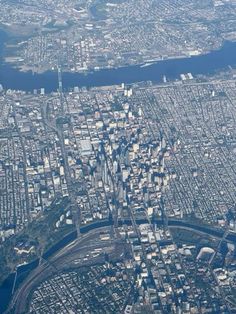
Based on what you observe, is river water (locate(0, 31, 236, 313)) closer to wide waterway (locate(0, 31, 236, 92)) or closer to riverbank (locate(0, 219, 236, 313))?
wide waterway (locate(0, 31, 236, 92))

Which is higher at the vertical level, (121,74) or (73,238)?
(121,74)

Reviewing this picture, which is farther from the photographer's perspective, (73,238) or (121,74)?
(121,74)

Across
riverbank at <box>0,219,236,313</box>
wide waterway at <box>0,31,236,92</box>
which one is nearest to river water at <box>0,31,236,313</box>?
wide waterway at <box>0,31,236,92</box>

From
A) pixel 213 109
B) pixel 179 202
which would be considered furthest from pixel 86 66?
pixel 179 202

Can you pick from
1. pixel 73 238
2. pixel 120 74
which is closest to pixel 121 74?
pixel 120 74

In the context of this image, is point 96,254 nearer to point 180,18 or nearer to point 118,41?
point 118,41

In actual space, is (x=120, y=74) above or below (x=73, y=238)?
above

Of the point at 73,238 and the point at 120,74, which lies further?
the point at 120,74

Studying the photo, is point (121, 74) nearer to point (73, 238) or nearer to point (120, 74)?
point (120, 74)

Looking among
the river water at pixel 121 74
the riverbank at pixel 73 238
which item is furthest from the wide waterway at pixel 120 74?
the riverbank at pixel 73 238
